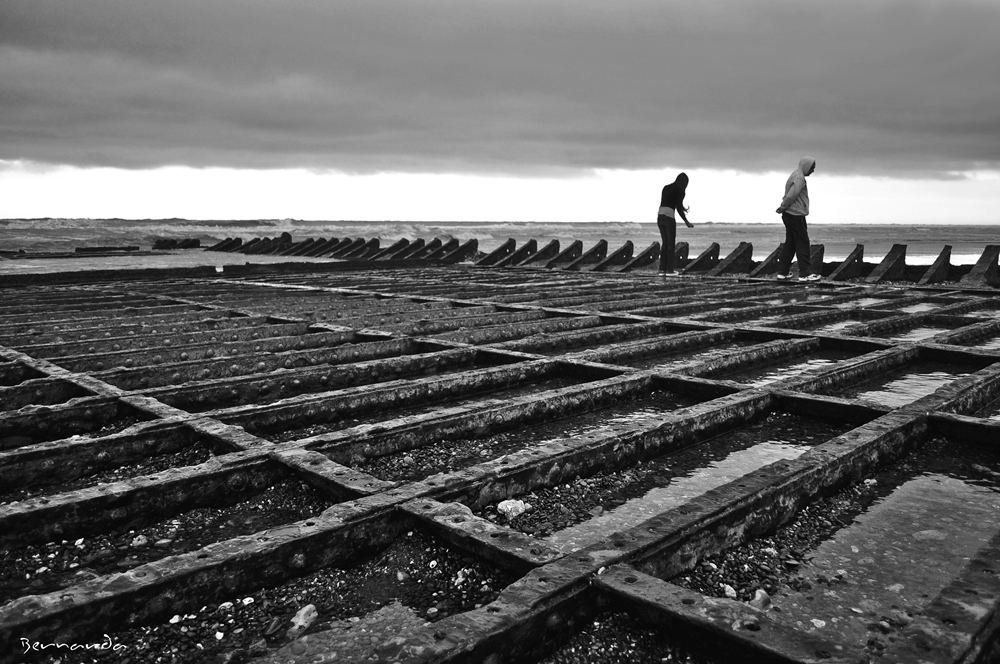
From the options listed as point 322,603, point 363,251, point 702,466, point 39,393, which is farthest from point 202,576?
point 363,251

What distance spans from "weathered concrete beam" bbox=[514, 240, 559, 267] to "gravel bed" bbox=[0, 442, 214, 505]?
1345 centimetres

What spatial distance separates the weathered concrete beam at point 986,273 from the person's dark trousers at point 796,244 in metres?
2.18

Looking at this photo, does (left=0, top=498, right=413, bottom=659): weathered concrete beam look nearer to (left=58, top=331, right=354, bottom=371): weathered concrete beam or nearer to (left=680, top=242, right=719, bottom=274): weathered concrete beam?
(left=58, top=331, right=354, bottom=371): weathered concrete beam

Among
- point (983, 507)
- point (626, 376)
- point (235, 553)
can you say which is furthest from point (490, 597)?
point (626, 376)

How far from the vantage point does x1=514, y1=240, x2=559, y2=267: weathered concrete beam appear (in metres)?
16.3

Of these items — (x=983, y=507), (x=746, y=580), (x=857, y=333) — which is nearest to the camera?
(x=746, y=580)

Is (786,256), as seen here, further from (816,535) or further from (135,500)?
(135,500)

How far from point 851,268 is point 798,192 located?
1.84 metres

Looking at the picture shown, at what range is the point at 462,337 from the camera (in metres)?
5.32

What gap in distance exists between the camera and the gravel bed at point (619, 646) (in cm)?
157

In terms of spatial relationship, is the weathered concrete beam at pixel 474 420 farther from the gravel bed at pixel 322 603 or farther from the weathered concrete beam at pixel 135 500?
the gravel bed at pixel 322 603

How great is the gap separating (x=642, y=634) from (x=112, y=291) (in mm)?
9076

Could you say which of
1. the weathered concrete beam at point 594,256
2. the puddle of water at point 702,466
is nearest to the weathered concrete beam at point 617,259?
the weathered concrete beam at point 594,256

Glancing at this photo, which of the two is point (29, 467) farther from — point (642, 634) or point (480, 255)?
point (480, 255)
